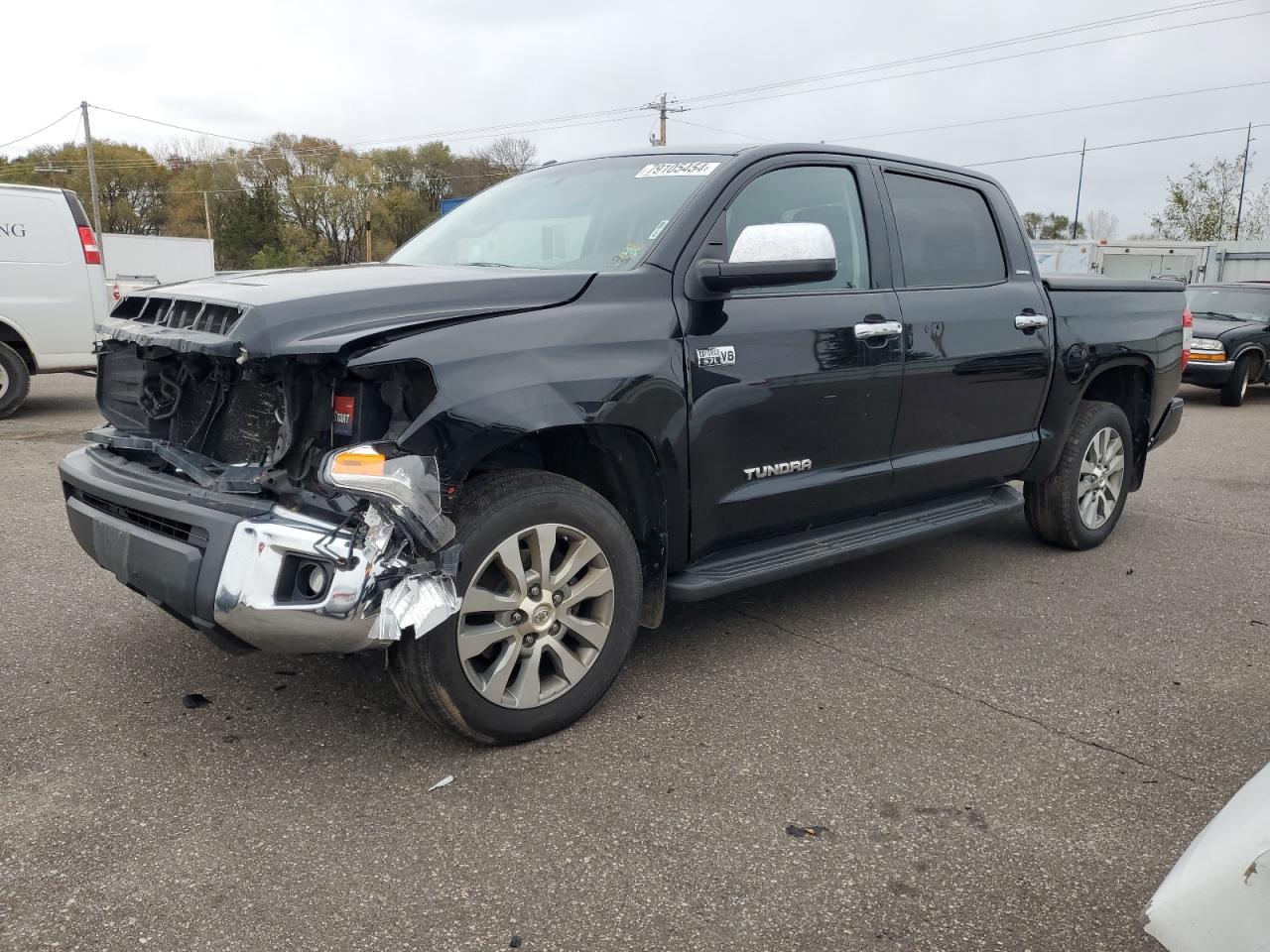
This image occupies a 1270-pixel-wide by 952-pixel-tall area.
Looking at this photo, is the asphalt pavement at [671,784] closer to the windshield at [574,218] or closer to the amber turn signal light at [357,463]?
the amber turn signal light at [357,463]

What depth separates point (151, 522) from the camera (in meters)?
2.83

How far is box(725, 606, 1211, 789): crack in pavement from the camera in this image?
2.99 metres

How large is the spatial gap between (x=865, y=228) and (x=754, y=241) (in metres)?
0.92

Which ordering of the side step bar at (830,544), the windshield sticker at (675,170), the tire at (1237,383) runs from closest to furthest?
the side step bar at (830,544)
the windshield sticker at (675,170)
the tire at (1237,383)

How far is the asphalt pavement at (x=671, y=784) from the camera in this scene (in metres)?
2.25

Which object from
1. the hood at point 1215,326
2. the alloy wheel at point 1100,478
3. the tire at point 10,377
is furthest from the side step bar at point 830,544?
the hood at point 1215,326

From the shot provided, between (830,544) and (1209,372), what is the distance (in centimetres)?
1132

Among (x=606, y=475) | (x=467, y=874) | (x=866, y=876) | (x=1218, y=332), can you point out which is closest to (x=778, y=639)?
(x=606, y=475)

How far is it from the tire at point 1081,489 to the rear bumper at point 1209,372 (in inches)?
342

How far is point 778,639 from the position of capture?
12.9 feet

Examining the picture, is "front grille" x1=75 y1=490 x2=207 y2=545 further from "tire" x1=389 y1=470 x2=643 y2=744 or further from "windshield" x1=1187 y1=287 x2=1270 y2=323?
"windshield" x1=1187 y1=287 x2=1270 y2=323

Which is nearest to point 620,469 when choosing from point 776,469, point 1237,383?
point 776,469

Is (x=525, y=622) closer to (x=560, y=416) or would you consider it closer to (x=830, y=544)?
(x=560, y=416)

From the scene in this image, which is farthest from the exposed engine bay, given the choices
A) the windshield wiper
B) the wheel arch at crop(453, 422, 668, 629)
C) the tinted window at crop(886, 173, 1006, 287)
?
the windshield wiper
